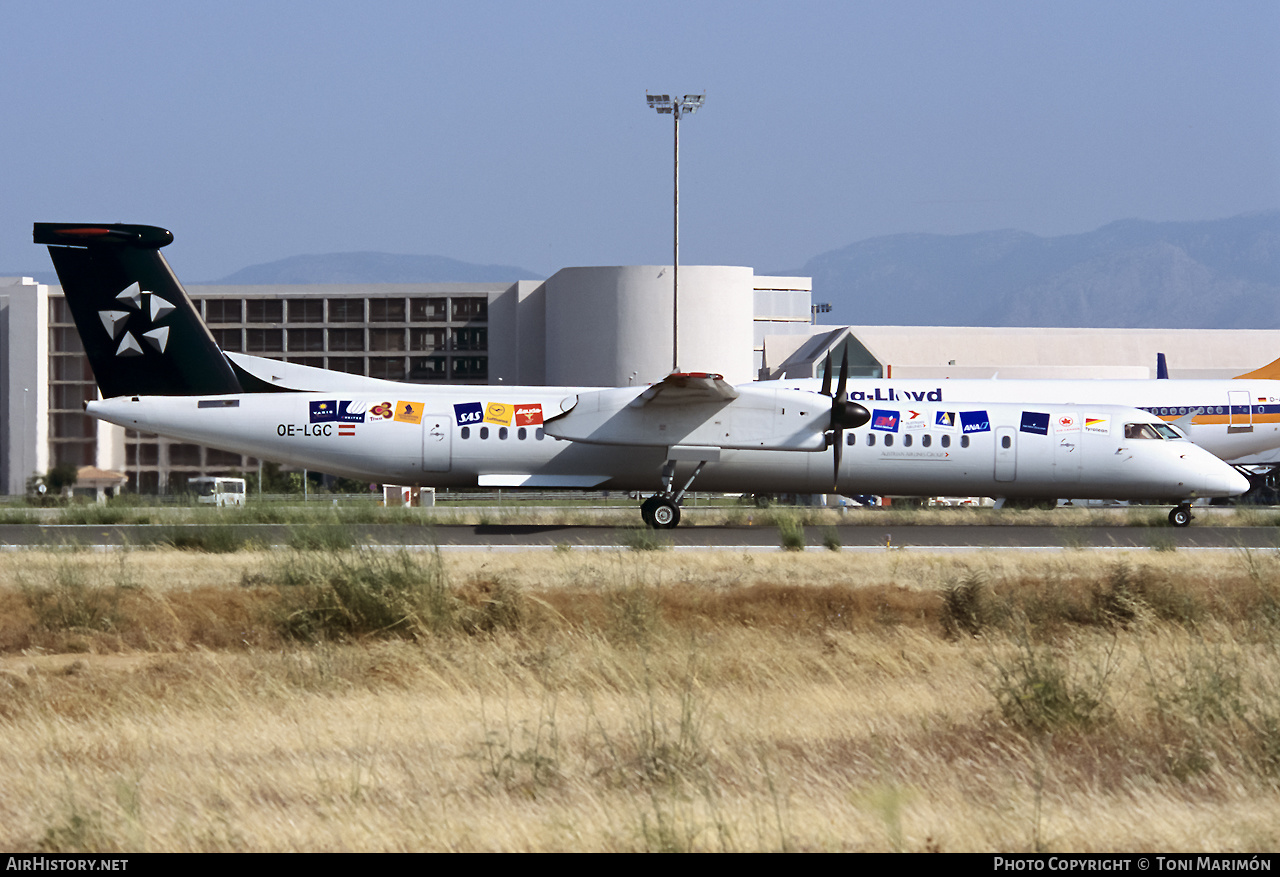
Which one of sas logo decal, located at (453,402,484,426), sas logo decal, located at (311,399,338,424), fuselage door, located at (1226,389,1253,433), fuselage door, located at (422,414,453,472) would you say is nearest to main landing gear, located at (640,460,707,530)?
sas logo decal, located at (453,402,484,426)

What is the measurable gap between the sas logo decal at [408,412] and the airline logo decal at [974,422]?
38.5 ft

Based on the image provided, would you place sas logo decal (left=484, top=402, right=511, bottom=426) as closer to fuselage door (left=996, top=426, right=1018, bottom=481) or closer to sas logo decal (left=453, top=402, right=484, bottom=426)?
sas logo decal (left=453, top=402, right=484, bottom=426)

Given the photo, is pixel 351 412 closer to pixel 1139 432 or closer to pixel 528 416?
pixel 528 416

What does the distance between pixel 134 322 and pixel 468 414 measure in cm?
735

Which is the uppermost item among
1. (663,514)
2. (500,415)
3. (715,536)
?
(500,415)

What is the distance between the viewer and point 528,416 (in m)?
25.2

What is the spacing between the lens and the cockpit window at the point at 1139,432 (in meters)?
25.4

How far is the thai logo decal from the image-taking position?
2498cm

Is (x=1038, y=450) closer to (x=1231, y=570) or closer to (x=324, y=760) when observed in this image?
(x=1231, y=570)

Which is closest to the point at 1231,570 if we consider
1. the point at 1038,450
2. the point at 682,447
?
the point at 1038,450

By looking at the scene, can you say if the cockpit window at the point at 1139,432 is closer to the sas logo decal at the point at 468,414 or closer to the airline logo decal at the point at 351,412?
the sas logo decal at the point at 468,414

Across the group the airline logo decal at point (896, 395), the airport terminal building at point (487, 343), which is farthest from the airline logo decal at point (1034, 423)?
the airport terminal building at point (487, 343)

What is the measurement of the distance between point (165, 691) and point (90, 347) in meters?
18.3

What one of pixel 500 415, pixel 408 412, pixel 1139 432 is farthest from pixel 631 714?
pixel 1139 432
